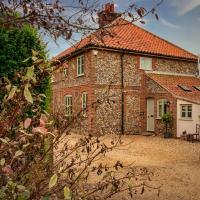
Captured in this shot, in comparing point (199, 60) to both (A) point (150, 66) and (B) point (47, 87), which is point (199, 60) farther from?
(B) point (47, 87)

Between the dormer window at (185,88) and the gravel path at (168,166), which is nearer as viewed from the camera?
the gravel path at (168,166)

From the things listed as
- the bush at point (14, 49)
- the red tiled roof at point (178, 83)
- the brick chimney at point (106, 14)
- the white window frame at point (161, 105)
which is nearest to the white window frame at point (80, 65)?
the red tiled roof at point (178, 83)

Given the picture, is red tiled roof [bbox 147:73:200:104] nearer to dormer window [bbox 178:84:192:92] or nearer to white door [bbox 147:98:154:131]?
dormer window [bbox 178:84:192:92]

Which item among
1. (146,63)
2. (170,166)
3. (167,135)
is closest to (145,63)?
(146,63)

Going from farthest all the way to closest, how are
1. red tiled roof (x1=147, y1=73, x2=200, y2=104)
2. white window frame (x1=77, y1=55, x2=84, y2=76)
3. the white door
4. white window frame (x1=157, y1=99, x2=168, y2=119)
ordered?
white window frame (x1=77, y1=55, x2=84, y2=76)
the white door
white window frame (x1=157, y1=99, x2=168, y2=119)
red tiled roof (x1=147, y1=73, x2=200, y2=104)

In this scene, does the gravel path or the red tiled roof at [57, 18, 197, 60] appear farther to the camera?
the red tiled roof at [57, 18, 197, 60]

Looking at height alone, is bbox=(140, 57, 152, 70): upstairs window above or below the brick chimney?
above

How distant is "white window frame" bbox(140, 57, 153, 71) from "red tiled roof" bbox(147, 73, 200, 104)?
0.63m

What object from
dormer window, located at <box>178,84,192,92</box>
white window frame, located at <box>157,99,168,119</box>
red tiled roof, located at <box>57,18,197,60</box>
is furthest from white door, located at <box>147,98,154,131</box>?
red tiled roof, located at <box>57,18,197,60</box>

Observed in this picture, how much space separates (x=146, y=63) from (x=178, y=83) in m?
2.70

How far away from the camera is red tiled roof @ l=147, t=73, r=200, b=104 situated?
2281 cm

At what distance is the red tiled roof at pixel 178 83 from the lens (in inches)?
898

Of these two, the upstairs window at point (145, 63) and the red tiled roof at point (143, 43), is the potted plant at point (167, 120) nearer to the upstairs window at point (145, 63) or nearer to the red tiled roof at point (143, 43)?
the upstairs window at point (145, 63)

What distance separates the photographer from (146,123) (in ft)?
82.1
